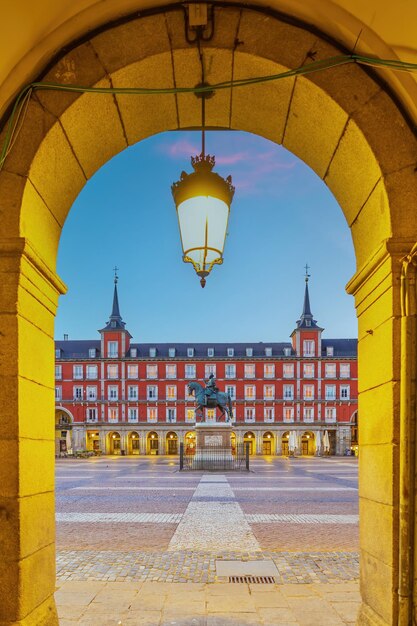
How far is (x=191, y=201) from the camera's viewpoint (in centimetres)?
334

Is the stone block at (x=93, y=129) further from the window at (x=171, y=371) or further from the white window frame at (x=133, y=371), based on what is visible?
the white window frame at (x=133, y=371)

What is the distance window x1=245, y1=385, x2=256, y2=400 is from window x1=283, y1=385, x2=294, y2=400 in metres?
3.69

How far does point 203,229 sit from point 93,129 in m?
1.22

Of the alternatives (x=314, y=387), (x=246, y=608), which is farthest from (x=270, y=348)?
(x=246, y=608)

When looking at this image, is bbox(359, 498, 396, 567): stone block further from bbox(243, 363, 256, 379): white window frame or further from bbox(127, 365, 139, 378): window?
bbox(127, 365, 139, 378): window

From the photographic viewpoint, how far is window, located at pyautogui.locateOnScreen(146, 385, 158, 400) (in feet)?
182

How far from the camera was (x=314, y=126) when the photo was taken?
11.7 ft

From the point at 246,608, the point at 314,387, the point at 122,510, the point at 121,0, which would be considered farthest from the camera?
the point at 314,387

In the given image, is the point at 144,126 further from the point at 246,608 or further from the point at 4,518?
the point at 246,608

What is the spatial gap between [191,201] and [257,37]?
1180 millimetres

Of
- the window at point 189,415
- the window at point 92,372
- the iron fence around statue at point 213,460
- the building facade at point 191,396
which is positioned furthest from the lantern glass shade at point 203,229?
the window at point 92,372

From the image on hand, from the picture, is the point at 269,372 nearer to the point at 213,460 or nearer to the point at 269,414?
the point at 269,414

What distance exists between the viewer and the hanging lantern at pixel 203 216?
10.8ft

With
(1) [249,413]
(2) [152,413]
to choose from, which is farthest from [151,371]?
(1) [249,413]
